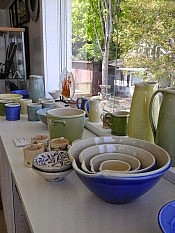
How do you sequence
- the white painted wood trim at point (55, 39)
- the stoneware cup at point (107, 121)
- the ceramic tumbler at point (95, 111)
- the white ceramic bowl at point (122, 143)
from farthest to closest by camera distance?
1. the white painted wood trim at point (55, 39)
2. the ceramic tumbler at point (95, 111)
3. the stoneware cup at point (107, 121)
4. the white ceramic bowl at point (122, 143)

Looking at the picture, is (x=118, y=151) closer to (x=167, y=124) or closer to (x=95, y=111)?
(x=167, y=124)

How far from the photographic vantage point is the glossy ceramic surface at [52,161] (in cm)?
75

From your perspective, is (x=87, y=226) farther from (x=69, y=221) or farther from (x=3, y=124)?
(x=3, y=124)

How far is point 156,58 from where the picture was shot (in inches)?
45.4

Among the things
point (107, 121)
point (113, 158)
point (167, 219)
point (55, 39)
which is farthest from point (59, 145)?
point (55, 39)

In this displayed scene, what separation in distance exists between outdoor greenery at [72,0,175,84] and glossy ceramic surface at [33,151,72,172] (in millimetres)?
596

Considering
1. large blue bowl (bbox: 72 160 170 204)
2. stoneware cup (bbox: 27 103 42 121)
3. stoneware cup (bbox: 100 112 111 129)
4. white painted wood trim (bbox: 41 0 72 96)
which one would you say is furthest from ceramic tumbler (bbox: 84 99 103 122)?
white painted wood trim (bbox: 41 0 72 96)

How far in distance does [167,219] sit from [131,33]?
3.32 ft

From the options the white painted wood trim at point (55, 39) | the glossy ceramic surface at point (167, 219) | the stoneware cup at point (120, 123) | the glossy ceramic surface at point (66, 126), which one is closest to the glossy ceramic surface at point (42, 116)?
the glossy ceramic surface at point (66, 126)

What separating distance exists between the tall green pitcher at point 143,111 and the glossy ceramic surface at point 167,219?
36 cm

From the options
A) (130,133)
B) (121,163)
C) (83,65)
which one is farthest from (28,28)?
(121,163)

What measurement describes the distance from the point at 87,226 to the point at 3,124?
1.01 meters

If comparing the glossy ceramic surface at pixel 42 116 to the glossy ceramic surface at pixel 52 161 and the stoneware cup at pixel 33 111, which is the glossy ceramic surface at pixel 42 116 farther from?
the glossy ceramic surface at pixel 52 161

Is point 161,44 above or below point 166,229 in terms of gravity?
above
